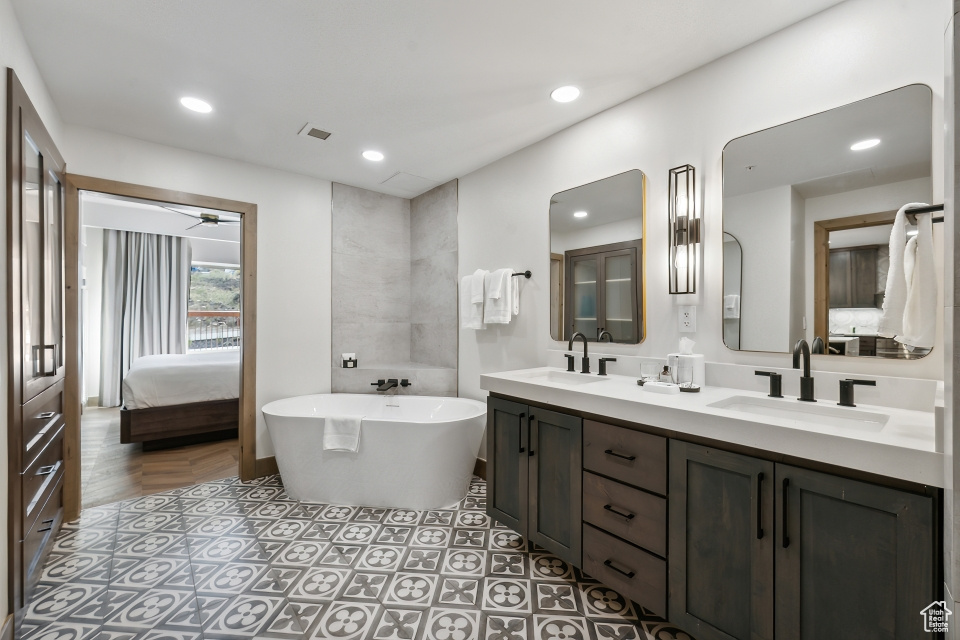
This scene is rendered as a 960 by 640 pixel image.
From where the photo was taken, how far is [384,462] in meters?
2.72

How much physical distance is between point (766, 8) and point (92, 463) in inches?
206

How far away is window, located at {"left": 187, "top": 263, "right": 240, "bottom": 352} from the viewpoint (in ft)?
21.2

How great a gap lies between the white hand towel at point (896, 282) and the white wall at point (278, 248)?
3.42 meters

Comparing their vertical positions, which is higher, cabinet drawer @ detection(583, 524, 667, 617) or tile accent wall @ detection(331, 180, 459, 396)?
tile accent wall @ detection(331, 180, 459, 396)

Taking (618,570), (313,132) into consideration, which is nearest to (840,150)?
(618,570)

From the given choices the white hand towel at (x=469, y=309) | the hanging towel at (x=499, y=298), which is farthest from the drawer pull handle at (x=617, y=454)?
the white hand towel at (x=469, y=309)

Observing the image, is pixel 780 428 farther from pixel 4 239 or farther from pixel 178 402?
pixel 178 402

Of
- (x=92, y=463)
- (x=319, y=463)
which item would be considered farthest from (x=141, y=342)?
(x=319, y=463)

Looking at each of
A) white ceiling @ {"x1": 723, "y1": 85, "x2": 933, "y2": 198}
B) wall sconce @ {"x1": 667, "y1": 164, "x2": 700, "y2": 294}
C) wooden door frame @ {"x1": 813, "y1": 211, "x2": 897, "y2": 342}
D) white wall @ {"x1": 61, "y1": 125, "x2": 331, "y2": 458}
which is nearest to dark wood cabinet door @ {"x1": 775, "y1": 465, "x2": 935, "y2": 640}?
wooden door frame @ {"x1": 813, "y1": 211, "x2": 897, "y2": 342}

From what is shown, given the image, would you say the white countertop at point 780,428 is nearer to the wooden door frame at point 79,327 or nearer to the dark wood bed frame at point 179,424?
the wooden door frame at point 79,327

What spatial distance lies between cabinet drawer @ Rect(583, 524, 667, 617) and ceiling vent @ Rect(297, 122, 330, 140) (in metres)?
2.65

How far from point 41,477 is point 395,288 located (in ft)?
8.51

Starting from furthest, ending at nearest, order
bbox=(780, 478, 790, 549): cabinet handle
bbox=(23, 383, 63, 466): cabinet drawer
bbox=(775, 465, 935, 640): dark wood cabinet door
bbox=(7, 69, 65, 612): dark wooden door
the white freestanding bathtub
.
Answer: the white freestanding bathtub → bbox=(23, 383, 63, 466): cabinet drawer → bbox=(7, 69, 65, 612): dark wooden door → bbox=(780, 478, 790, 549): cabinet handle → bbox=(775, 465, 935, 640): dark wood cabinet door

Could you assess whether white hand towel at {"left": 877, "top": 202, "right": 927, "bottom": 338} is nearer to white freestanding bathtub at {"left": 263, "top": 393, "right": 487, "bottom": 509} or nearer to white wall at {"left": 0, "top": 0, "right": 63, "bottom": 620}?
white freestanding bathtub at {"left": 263, "top": 393, "right": 487, "bottom": 509}
